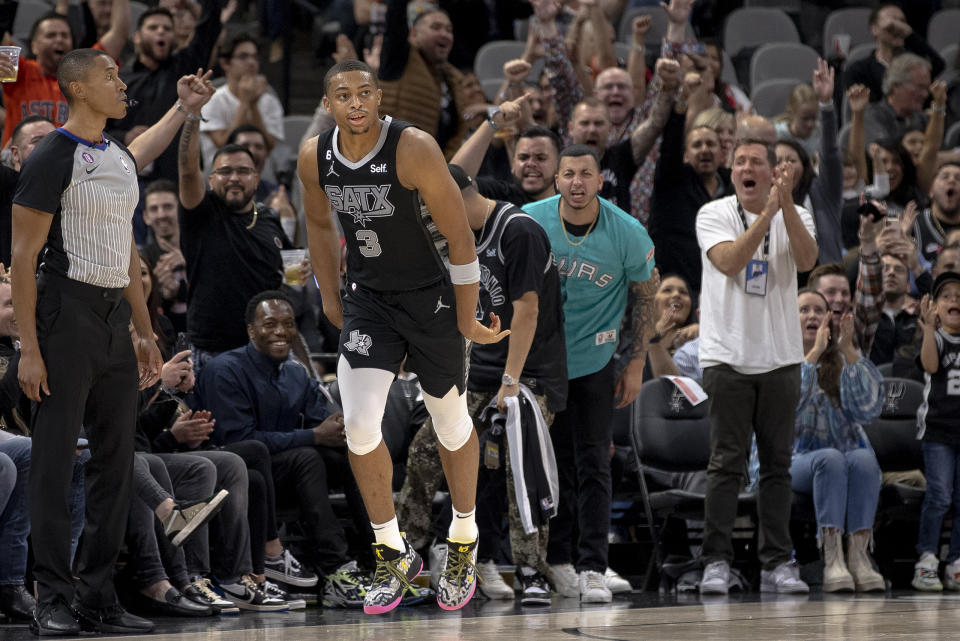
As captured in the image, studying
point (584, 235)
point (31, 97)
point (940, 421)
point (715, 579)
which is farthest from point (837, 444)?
point (31, 97)

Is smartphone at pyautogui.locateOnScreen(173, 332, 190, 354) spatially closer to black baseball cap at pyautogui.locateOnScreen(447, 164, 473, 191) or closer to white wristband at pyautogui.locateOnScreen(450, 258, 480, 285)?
black baseball cap at pyautogui.locateOnScreen(447, 164, 473, 191)

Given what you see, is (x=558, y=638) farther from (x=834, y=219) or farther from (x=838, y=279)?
(x=834, y=219)

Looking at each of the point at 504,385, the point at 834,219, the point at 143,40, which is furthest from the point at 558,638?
the point at 143,40

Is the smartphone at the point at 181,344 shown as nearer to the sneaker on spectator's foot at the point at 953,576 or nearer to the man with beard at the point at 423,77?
the man with beard at the point at 423,77

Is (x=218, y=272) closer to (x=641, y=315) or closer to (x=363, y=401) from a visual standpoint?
(x=641, y=315)

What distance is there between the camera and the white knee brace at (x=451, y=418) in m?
5.19

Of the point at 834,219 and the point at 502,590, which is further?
the point at 834,219

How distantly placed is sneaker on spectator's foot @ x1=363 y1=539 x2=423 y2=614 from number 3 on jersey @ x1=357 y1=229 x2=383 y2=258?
3.70 ft

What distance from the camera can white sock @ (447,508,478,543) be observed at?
534 centimetres

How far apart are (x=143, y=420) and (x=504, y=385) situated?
5.62ft

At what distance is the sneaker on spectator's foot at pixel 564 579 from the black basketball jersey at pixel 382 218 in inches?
81.0

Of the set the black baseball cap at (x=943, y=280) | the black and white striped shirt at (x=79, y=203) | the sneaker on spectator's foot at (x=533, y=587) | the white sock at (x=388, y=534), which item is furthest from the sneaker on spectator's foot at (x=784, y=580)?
the black and white striped shirt at (x=79, y=203)

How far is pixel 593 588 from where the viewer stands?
20.6 feet

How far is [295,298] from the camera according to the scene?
805 cm
